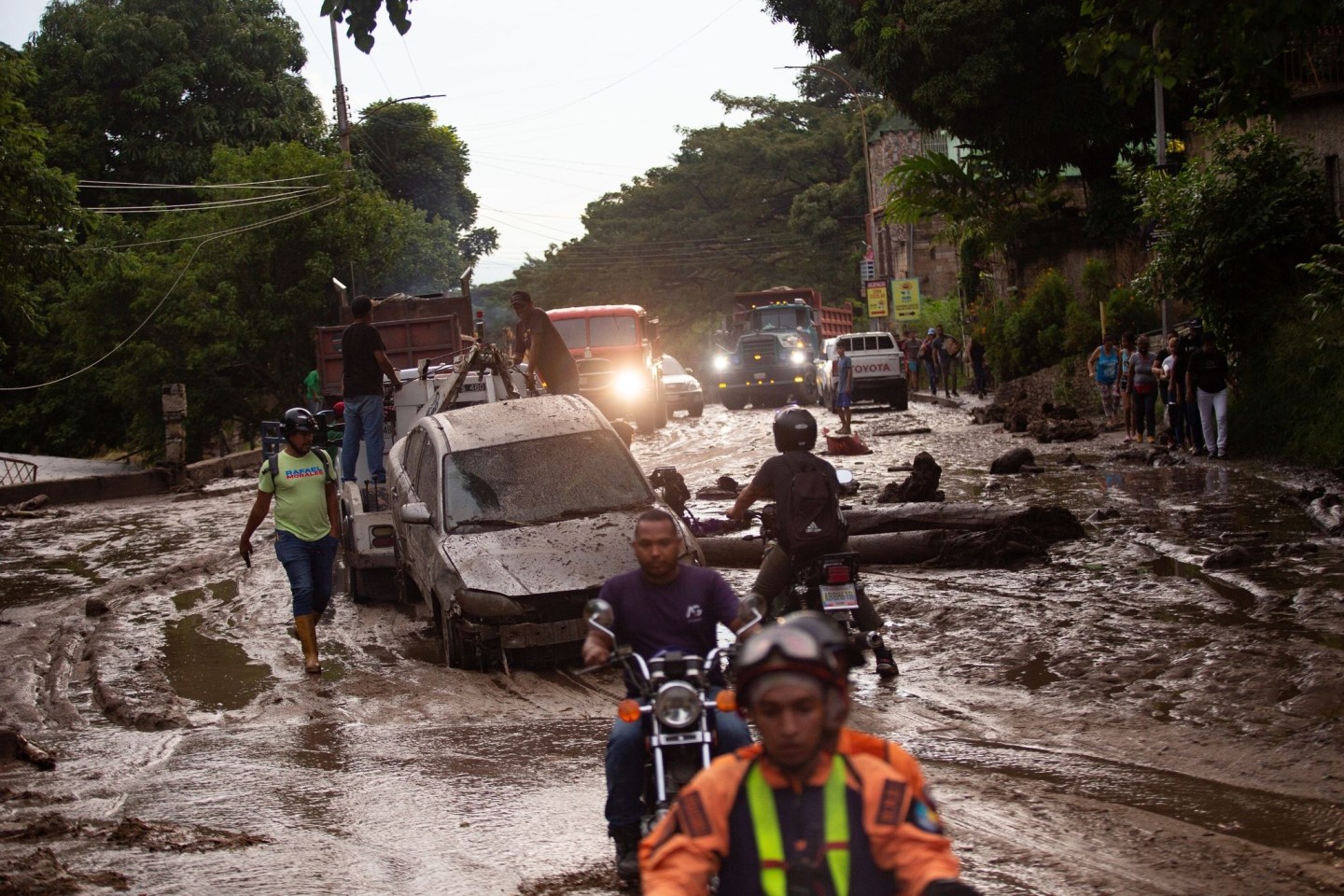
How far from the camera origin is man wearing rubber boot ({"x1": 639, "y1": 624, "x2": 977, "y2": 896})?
3193 mm

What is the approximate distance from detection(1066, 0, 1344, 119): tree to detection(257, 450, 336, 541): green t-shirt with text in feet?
19.5

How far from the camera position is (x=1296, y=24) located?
979cm

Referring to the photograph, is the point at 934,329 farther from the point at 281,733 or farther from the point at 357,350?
the point at 281,733

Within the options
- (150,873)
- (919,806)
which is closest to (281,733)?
(150,873)

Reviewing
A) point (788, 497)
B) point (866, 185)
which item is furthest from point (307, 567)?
point (866, 185)

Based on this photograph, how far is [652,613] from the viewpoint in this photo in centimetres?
536

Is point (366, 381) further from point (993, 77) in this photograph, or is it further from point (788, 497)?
point (993, 77)

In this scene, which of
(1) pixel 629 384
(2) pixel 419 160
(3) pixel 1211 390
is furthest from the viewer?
(2) pixel 419 160

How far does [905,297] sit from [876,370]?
15946mm

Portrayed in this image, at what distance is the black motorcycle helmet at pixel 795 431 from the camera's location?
8.39m

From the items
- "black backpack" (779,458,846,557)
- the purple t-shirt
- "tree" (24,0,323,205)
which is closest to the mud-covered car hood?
"black backpack" (779,458,846,557)

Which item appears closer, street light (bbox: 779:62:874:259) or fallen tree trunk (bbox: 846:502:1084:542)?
fallen tree trunk (bbox: 846:502:1084:542)

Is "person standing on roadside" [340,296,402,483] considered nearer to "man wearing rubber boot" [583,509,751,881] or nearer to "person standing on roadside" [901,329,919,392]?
"man wearing rubber boot" [583,509,751,881]

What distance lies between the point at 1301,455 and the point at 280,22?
38.2m
